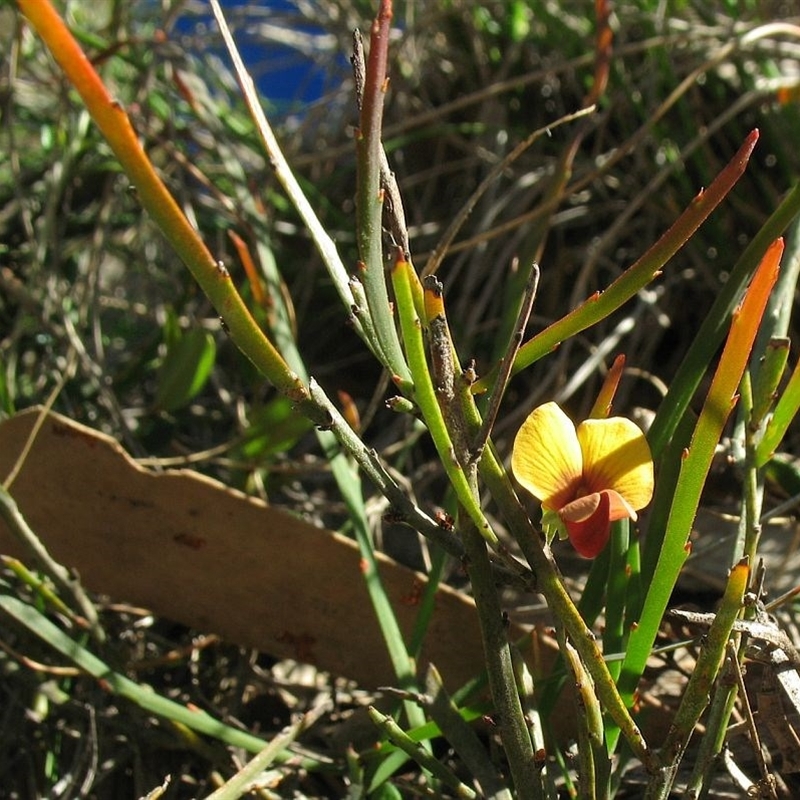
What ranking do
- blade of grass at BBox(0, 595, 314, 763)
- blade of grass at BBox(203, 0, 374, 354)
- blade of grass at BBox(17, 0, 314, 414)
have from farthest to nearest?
blade of grass at BBox(0, 595, 314, 763) < blade of grass at BBox(203, 0, 374, 354) < blade of grass at BBox(17, 0, 314, 414)

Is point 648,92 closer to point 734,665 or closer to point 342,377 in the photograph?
point 342,377

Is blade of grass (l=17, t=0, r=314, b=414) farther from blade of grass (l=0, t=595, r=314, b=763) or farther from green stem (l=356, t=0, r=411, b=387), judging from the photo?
blade of grass (l=0, t=595, r=314, b=763)

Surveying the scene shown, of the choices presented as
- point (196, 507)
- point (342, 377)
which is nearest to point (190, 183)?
point (342, 377)

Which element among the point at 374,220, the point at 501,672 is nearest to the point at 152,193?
the point at 374,220

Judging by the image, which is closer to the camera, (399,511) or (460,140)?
(399,511)

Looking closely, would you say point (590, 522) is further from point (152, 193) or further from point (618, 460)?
point (152, 193)

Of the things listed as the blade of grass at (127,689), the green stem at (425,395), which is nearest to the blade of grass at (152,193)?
the green stem at (425,395)

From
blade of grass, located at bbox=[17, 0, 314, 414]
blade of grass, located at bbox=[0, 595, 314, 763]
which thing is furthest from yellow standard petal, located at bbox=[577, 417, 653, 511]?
blade of grass, located at bbox=[0, 595, 314, 763]
